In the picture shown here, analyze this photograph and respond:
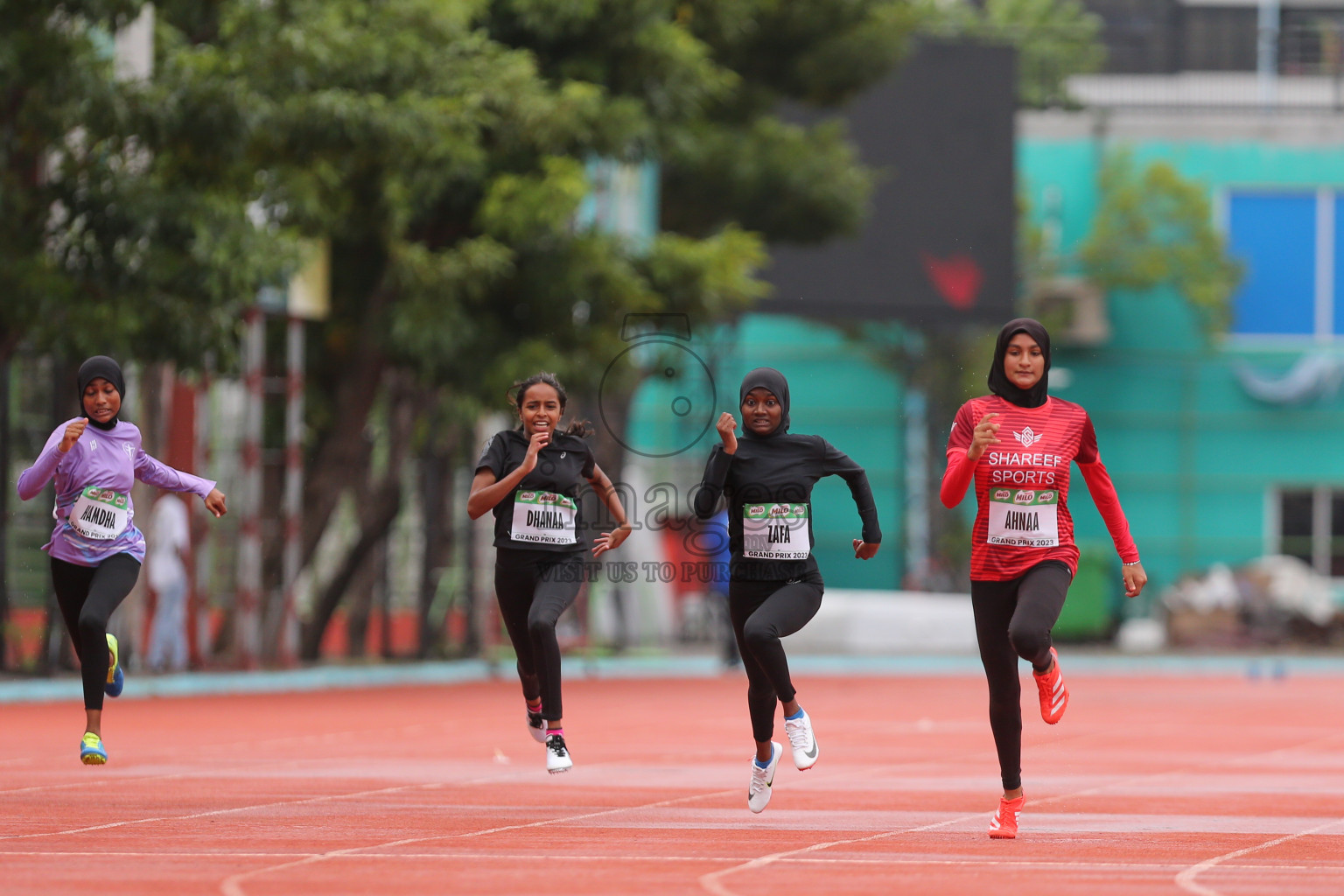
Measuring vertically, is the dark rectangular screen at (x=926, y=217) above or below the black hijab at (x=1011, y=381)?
above

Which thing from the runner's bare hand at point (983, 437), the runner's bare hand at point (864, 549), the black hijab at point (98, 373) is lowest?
the runner's bare hand at point (864, 549)

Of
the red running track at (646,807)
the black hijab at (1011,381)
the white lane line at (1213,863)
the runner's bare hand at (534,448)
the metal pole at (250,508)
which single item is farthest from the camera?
the metal pole at (250,508)

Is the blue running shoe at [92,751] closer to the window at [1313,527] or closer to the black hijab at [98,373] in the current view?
the black hijab at [98,373]

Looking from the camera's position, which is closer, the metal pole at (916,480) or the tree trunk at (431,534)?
the tree trunk at (431,534)

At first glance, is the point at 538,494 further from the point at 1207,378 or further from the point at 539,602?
the point at 1207,378

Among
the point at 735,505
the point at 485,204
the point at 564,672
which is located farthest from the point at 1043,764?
the point at 564,672

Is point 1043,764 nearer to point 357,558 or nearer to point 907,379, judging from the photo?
point 357,558

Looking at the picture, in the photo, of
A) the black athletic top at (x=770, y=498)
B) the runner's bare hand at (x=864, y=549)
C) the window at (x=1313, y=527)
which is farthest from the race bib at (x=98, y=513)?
the window at (x=1313, y=527)

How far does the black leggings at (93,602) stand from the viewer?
10.9 meters

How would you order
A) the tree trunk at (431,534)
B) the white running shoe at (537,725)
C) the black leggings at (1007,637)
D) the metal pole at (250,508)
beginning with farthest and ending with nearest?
the tree trunk at (431,534), the metal pole at (250,508), the white running shoe at (537,725), the black leggings at (1007,637)

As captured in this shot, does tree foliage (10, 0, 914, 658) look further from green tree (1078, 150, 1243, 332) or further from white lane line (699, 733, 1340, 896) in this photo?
green tree (1078, 150, 1243, 332)

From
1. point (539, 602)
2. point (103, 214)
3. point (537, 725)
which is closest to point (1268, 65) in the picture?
point (103, 214)

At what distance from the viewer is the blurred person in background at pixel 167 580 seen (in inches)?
909

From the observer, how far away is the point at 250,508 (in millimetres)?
24719
